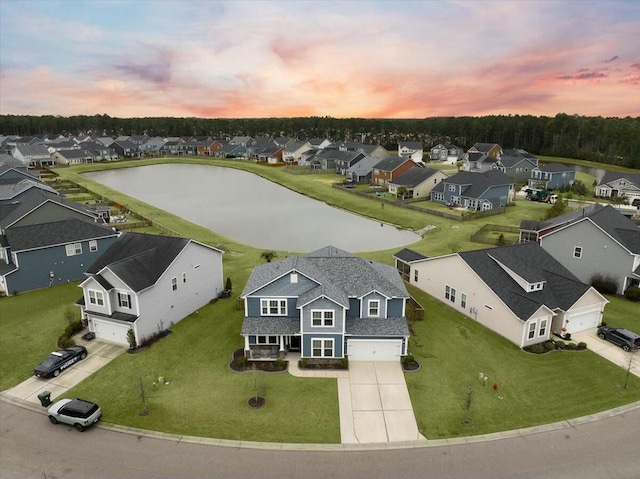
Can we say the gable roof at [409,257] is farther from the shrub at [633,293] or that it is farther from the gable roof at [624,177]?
the gable roof at [624,177]

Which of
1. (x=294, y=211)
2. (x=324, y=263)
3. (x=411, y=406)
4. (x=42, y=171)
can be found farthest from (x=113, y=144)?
(x=411, y=406)

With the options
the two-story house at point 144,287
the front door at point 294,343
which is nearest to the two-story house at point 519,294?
the front door at point 294,343

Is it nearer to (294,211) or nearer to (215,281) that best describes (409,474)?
(215,281)

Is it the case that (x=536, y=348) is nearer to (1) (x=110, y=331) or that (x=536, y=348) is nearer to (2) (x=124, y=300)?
(2) (x=124, y=300)

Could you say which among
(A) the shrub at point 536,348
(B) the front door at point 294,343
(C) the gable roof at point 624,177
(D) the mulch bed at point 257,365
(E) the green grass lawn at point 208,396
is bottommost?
(A) the shrub at point 536,348

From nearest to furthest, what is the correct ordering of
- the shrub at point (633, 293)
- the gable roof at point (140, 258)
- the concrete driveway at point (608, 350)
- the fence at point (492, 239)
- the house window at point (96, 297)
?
the concrete driveway at point (608, 350) < the gable roof at point (140, 258) < the house window at point (96, 297) < the shrub at point (633, 293) < the fence at point (492, 239)

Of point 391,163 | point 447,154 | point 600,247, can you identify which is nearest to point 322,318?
point 600,247
